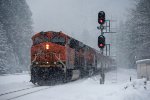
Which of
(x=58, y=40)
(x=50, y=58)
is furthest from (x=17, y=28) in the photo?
(x=50, y=58)

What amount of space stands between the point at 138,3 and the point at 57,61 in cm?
2334

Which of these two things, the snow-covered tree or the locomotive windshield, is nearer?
the locomotive windshield

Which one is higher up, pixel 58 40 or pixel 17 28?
pixel 17 28

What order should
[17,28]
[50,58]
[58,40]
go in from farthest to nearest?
[17,28]
[58,40]
[50,58]

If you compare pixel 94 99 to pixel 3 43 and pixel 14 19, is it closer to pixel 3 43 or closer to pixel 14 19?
pixel 3 43

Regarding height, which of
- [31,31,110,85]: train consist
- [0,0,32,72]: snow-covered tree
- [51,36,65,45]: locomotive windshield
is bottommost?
[31,31,110,85]: train consist

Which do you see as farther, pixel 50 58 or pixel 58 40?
pixel 58 40

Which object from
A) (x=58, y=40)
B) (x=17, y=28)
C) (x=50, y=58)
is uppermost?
(x=17, y=28)

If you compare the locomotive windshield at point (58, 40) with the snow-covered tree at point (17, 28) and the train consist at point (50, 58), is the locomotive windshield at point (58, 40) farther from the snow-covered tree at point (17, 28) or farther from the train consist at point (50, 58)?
the snow-covered tree at point (17, 28)

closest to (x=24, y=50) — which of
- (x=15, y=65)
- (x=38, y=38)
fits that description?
(x=15, y=65)

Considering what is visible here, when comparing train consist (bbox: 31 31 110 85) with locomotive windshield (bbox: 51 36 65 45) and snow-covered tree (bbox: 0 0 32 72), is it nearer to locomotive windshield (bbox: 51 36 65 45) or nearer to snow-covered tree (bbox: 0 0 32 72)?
locomotive windshield (bbox: 51 36 65 45)

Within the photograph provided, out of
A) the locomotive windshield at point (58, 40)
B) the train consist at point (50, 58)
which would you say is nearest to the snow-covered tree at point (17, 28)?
the train consist at point (50, 58)

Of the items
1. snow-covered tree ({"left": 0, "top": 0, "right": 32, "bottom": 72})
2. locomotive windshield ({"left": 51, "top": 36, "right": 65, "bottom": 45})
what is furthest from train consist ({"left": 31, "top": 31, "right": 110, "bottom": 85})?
snow-covered tree ({"left": 0, "top": 0, "right": 32, "bottom": 72})

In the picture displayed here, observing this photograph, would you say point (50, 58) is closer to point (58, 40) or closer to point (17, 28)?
point (58, 40)
